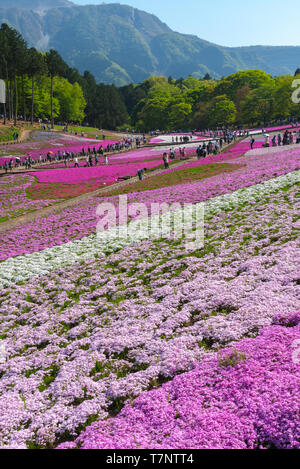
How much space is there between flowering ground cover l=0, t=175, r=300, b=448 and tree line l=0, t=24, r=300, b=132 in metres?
93.5

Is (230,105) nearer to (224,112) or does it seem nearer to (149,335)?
(224,112)

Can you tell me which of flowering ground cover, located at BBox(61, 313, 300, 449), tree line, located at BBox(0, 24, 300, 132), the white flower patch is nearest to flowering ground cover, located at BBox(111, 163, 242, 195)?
the white flower patch

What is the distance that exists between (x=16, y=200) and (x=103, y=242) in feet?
69.1

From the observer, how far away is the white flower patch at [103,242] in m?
18.7

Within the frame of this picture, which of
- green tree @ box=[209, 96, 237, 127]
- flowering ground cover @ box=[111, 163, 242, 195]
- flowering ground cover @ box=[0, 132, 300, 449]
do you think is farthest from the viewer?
green tree @ box=[209, 96, 237, 127]

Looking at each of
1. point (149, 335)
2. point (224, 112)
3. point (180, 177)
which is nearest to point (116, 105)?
point (224, 112)

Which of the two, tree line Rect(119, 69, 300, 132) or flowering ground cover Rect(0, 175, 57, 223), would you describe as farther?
tree line Rect(119, 69, 300, 132)

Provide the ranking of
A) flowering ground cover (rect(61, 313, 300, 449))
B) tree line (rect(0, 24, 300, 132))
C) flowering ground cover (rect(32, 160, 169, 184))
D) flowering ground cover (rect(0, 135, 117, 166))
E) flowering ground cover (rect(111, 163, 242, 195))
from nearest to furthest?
flowering ground cover (rect(61, 313, 300, 449)) → flowering ground cover (rect(111, 163, 242, 195)) → flowering ground cover (rect(32, 160, 169, 184)) → flowering ground cover (rect(0, 135, 117, 166)) → tree line (rect(0, 24, 300, 132))

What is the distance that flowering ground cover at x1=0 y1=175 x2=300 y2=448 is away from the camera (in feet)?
23.0

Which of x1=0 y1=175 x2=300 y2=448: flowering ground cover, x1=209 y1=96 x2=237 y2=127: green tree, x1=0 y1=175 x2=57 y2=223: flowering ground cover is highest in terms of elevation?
x1=209 y1=96 x2=237 y2=127: green tree

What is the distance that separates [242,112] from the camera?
109m

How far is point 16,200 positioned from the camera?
1500 inches

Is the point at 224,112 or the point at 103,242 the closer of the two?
the point at 103,242

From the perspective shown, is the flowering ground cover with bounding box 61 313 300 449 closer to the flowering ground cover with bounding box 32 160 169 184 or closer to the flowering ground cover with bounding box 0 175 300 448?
the flowering ground cover with bounding box 0 175 300 448
